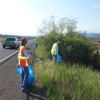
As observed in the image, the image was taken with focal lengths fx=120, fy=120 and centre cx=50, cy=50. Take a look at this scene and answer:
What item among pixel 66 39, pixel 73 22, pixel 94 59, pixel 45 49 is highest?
pixel 73 22

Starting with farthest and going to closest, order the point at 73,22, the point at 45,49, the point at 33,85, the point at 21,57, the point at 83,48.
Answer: the point at 73,22
the point at 45,49
the point at 83,48
the point at 33,85
the point at 21,57

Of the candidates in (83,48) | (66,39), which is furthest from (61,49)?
(83,48)

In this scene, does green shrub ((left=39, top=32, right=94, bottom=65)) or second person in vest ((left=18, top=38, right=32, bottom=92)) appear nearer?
second person in vest ((left=18, top=38, right=32, bottom=92))

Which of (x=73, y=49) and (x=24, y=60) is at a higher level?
(x=24, y=60)

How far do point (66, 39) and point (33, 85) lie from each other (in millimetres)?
7135

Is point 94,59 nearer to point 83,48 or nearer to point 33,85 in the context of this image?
point 83,48

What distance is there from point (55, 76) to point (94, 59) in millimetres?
7676

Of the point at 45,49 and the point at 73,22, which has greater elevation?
the point at 73,22

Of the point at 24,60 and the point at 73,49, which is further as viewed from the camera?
the point at 73,49

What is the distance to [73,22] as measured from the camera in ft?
55.5

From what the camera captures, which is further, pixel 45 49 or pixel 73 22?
pixel 73 22

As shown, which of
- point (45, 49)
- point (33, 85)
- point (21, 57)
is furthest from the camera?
point (45, 49)

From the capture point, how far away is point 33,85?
431cm

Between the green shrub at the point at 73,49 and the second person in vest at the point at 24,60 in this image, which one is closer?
the second person in vest at the point at 24,60
